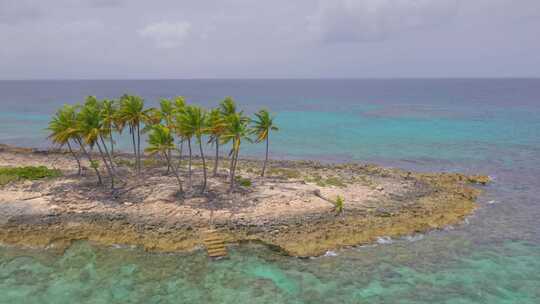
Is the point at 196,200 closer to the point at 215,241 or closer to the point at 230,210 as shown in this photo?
the point at 230,210

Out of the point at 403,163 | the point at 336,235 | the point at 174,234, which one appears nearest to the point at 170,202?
the point at 174,234

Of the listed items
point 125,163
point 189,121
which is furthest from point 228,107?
point 125,163

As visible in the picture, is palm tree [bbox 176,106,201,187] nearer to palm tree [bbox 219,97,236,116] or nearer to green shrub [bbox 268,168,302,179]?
palm tree [bbox 219,97,236,116]

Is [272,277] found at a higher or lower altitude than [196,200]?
lower

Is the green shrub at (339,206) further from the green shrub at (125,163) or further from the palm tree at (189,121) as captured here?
the green shrub at (125,163)

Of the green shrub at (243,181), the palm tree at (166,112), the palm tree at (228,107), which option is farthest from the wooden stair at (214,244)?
the palm tree at (228,107)

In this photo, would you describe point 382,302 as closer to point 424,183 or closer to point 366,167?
point 424,183
